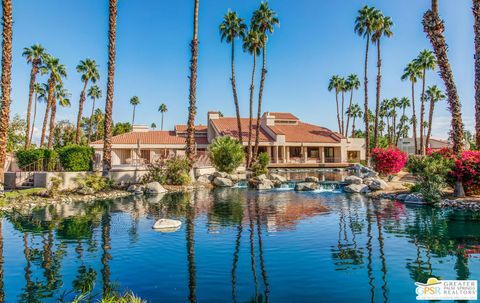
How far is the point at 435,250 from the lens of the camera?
372 inches

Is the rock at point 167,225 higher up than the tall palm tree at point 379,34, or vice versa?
the tall palm tree at point 379,34

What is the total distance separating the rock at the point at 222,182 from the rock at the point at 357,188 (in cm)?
916

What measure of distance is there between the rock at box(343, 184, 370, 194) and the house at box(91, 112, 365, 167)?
20.2 m

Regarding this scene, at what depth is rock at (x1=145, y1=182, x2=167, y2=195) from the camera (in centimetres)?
2277

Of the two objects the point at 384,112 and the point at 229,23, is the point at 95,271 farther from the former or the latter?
the point at 384,112

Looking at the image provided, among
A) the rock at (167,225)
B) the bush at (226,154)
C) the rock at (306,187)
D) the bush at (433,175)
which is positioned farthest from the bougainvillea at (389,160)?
the rock at (167,225)

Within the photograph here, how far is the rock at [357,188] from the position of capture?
22.7 meters

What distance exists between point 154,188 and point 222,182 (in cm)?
645

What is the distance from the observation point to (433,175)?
1709 centimetres

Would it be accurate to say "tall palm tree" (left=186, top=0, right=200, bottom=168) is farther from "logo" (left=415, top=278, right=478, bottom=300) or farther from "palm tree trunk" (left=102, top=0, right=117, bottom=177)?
"logo" (left=415, top=278, right=478, bottom=300)

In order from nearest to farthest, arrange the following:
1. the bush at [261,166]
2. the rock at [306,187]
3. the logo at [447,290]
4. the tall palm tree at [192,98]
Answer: the logo at [447,290]
the rock at [306,187]
the tall palm tree at [192,98]
the bush at [261,166]

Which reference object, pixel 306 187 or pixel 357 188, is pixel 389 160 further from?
pixel 306 187

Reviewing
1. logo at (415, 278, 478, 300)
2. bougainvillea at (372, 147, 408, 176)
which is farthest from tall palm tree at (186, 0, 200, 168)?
logo at (415, 278, 478, 300)

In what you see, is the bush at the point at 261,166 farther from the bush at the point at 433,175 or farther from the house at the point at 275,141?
the bush at the point at 433,175
